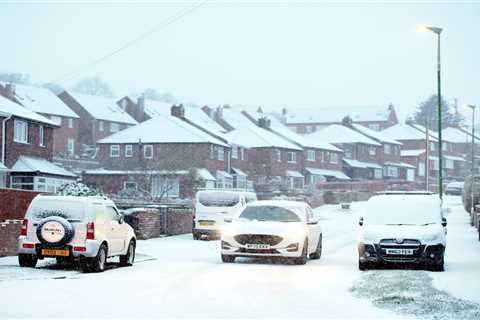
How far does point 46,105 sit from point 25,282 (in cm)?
8183

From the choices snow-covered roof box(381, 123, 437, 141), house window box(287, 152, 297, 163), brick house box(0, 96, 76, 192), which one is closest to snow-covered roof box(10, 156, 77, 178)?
brick house box(0, 96, 76, 192)

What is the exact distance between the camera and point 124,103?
10738cm

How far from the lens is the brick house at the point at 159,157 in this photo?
68.8m

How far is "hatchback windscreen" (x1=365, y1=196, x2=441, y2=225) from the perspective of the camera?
1988cm

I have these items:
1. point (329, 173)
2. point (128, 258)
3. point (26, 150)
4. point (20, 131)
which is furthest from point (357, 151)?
point (128, 258)

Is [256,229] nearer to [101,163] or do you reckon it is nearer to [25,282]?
[25,282]

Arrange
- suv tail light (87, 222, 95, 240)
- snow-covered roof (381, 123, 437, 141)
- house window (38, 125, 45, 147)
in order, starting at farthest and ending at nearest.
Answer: snow-covered roof (381, 123, 437, 141) < house window (38, 125, 45, 147) < suv tail light (87, 222, 95, 240)

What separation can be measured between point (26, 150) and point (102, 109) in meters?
52.9

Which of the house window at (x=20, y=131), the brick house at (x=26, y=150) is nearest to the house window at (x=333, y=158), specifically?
the brick house at (x=26, y=150)

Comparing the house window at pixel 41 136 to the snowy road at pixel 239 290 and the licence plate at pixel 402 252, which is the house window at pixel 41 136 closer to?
the snowy road at pixel 239 290

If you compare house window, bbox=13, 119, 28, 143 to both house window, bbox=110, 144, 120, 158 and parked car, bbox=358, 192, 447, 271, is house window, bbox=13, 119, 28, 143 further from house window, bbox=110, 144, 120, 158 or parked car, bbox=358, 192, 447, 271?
parked car, bbox=358, 192, 447, 271

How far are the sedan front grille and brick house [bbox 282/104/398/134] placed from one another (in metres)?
130

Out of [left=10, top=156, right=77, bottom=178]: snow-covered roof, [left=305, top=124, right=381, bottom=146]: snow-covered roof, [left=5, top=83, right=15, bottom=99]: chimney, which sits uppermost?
[left=5, top=83, right=15, bottom=99]: chimney

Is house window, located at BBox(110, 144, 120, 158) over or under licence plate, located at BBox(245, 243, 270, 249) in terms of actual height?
over
